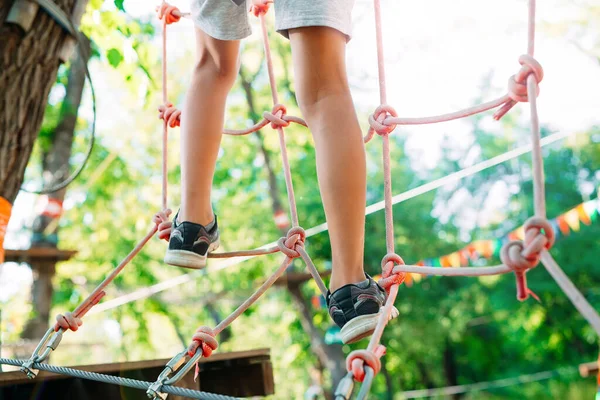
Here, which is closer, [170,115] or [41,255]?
[170,115]

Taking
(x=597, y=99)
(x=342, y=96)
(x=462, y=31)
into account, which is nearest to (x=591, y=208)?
(x=342, y=96)

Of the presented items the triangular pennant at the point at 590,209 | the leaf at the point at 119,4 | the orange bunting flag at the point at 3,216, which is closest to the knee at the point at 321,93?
the orange bunting flag at the point at 3,216

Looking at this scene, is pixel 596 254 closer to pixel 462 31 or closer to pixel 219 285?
pixel 462 31

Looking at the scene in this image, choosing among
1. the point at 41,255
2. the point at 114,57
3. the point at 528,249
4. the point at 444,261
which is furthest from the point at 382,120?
the point at 444,261

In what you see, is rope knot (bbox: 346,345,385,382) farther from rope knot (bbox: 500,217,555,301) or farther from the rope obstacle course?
rope knot (bbox: 500,217,555,301)

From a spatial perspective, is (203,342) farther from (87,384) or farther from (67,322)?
(87,384)

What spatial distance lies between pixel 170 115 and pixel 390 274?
718 mm

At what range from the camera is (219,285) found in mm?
10734

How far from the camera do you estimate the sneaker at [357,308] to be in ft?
3.51

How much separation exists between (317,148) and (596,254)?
12.9 metres

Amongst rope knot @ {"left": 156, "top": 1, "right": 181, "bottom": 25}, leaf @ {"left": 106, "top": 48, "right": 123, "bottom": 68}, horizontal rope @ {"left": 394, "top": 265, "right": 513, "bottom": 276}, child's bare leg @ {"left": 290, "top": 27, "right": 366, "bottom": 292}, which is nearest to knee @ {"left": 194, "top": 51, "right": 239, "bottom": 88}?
child's bare leg @ {"left": 290, "top": 27, "right": 366, "bottom": 292}

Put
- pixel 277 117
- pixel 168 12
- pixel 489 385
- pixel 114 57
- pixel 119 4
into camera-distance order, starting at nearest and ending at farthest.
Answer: pixel 277 117 → pixel 168 12 → pixel 119 4 → pixel 114 57 → pixel 489 385

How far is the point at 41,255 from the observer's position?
5.27 m

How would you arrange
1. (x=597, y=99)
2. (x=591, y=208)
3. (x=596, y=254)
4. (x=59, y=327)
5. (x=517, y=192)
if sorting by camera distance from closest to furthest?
(x=59, y=327)
(x=591, y=208)
(x=597, y=99)
(x=596, y=254)
(x=517, y=192)
